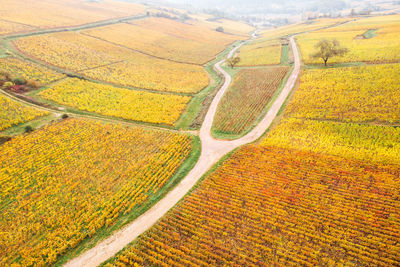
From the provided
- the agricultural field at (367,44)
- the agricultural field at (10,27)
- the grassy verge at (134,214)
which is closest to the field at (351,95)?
the agricultural field at (367,44)

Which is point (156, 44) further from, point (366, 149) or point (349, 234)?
point (349, 234)

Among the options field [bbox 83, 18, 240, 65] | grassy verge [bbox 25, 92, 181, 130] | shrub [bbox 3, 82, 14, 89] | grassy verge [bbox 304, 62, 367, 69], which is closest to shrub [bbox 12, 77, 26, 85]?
shrub [bbox 3, 82, 14, 89]

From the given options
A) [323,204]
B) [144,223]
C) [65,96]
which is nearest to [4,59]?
[65,96]

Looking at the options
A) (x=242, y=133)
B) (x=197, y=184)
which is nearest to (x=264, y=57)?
(x=242, y=133)

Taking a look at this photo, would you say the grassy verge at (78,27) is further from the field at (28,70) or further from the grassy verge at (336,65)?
the grassy verge at (336,65)

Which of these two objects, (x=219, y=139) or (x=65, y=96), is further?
(x=65, y=96)

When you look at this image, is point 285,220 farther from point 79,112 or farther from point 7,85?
point 7,85
